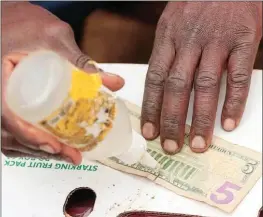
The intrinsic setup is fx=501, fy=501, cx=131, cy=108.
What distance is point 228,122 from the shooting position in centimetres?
72

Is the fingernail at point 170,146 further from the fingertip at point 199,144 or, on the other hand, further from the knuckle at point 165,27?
the knuckle at point 165,27

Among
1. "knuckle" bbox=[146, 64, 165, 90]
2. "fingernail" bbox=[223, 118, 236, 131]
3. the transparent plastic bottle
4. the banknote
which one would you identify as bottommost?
the banknote

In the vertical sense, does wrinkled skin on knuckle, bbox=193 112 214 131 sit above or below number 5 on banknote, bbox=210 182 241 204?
above

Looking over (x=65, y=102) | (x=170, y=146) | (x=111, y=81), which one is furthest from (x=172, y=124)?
(x=65, y=102)

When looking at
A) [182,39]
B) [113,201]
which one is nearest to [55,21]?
[182,39]

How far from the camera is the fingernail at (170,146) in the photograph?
69 cm

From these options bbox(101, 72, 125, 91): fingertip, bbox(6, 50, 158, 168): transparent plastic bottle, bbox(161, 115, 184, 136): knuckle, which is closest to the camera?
bbox(6, 50, 158, 168): transparent plastic bottle

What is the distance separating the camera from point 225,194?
64 cm

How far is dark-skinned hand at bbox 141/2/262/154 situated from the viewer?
0.69 meters

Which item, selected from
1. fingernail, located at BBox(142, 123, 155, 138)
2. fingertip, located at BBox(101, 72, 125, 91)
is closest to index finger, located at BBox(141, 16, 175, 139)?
fingernail, located at BBox(142, 123, 155, 138)

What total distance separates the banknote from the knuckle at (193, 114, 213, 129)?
0.10ft

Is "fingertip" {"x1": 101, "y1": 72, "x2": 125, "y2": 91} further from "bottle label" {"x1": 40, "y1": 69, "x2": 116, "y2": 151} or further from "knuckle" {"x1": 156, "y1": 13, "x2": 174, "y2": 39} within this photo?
"knuckle" {"x1": 156, "y1": 13, "x2": 174, "y2": 39}

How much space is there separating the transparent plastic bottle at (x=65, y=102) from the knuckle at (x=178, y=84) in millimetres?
162

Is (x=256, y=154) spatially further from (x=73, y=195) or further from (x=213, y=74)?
(x=73, y=195)
